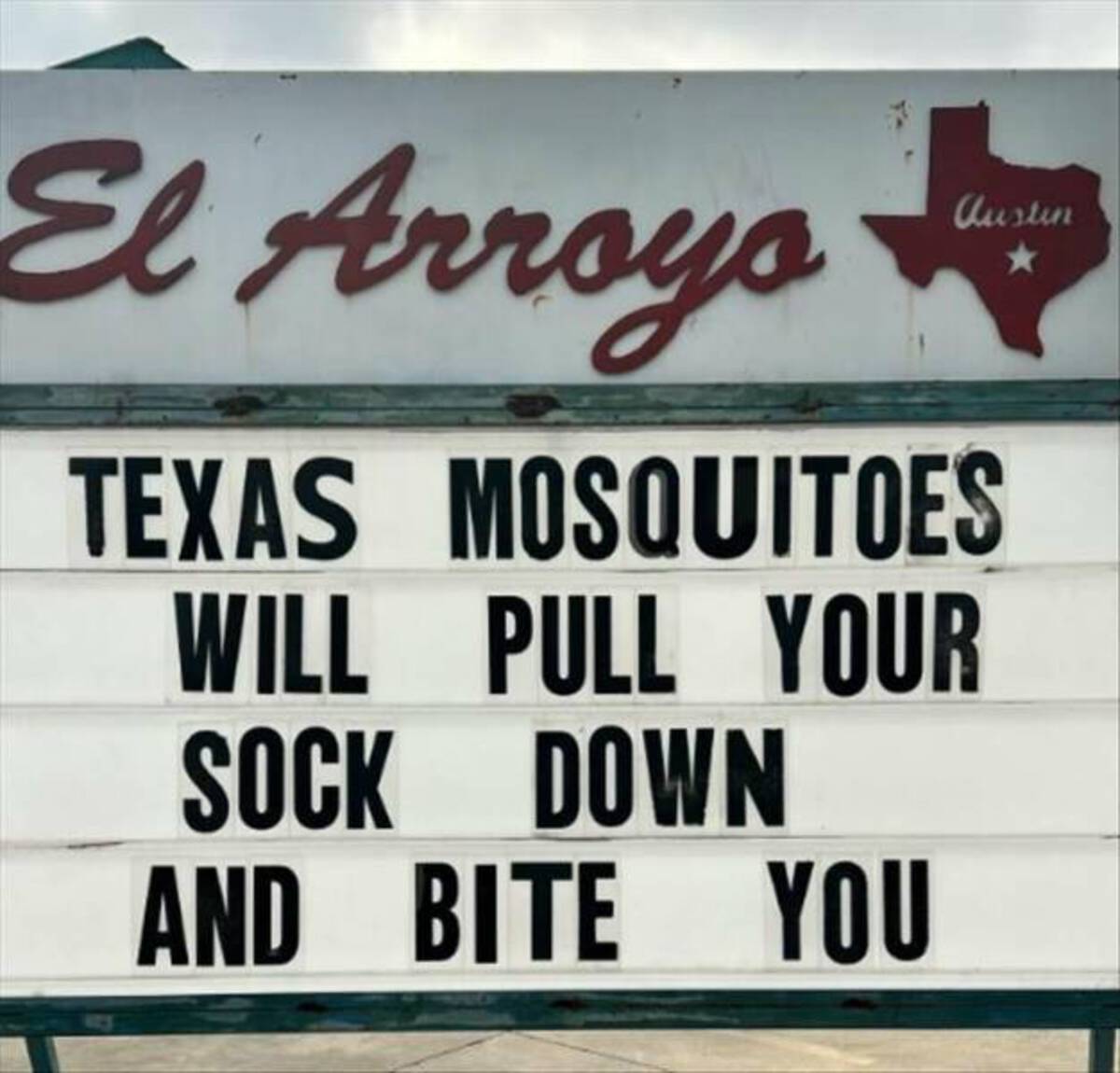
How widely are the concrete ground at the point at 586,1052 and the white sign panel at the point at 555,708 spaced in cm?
389

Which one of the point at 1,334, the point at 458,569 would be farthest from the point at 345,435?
the point at 1,334

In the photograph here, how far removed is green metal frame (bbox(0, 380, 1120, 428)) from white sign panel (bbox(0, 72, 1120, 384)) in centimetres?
6

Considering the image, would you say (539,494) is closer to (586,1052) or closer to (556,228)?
(556,228)

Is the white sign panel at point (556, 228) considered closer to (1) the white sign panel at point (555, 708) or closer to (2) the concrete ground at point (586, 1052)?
(1) the white sign panel at point (555, 708)

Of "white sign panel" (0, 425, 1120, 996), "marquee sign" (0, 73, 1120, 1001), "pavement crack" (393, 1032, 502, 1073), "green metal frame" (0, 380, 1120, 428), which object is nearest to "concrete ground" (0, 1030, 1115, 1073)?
"pavement crack" (393, 1032, 502, 1073)

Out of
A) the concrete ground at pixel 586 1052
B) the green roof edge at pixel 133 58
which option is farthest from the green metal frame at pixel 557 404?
the concrete ground at pixel 586 1052

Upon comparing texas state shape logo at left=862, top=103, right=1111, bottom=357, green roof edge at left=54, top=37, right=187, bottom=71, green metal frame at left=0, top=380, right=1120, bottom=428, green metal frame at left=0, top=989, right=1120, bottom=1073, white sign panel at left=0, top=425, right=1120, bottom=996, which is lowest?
green metal frame at left=0, top=989, right=1120, bottom=1073

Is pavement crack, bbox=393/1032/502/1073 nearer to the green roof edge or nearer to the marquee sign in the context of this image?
the marquee sign

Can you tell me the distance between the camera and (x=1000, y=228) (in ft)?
14.5

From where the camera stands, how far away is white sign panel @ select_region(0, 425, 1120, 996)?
445 centimetres

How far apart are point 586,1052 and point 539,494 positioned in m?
5.24

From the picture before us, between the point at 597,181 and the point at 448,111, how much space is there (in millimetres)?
549

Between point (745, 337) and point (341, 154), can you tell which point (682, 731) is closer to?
point (745, 337)

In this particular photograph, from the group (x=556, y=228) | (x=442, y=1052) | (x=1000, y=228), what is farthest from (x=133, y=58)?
(x=442, y=1052)
